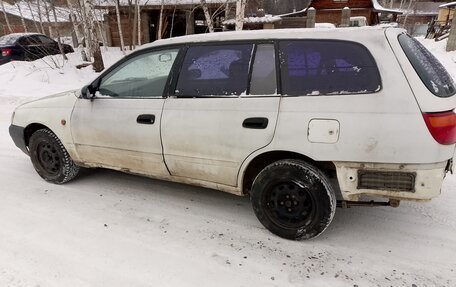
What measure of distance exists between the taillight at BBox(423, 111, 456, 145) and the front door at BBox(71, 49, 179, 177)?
2.19 metres

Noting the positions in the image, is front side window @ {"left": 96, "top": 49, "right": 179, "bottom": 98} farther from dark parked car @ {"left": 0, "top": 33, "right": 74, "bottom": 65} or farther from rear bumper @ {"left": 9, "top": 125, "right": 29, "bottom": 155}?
dark parked car @ {"left": 0, "top": 33, "right": 74, "bottom": 65}

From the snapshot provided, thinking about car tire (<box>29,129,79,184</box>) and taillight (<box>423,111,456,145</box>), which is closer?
taillight (<box>423,111,456,145</box>)

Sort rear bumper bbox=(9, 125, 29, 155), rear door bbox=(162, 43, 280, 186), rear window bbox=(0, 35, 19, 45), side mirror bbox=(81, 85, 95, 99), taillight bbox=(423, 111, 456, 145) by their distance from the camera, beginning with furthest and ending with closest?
rear window bbox=(0, 35, 19, 45) → rear bumper bbox=(9, 125, 29, 155) → side mirror bbox=(81, 85, 95, 99) → rear door bbox=(162, 43, 280, 186) → taillight bbox=(423, 111, 456, 145)

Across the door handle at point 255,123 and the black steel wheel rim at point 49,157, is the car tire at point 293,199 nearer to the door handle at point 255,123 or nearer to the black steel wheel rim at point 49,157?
the door handle at point 255,123

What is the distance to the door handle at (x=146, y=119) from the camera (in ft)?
10.9

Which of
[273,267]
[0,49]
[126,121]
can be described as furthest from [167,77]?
[0,49]

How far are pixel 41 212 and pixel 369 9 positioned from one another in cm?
2638

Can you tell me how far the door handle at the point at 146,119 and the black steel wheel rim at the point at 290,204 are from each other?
1256 mm

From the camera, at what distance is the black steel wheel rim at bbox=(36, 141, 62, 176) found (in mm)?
4047

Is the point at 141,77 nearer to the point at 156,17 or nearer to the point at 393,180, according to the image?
the point at 393,180

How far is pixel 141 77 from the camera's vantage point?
3.54m

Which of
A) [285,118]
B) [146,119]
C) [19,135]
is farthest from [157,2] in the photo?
[285,118]

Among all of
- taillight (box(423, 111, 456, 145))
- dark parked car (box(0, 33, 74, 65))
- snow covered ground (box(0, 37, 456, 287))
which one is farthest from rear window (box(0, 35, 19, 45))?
taillight (box(423, 111, 456, 145))

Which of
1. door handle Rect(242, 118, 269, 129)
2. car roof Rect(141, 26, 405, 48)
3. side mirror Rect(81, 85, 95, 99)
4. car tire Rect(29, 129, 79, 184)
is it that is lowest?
car tire Rect(29, 129, 79, 184)
